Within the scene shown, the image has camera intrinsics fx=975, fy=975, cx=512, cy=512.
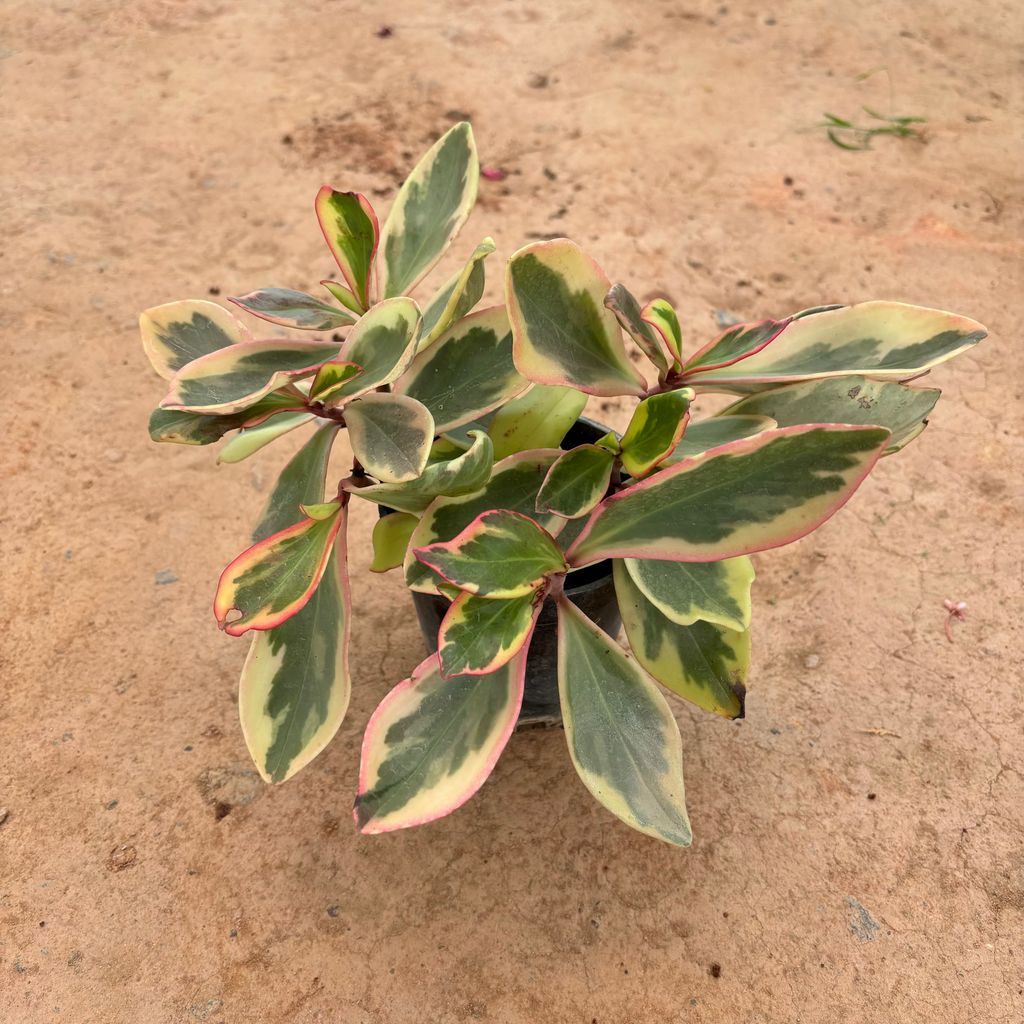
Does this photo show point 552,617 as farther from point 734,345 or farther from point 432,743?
point 734,345

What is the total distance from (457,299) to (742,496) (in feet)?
1.16

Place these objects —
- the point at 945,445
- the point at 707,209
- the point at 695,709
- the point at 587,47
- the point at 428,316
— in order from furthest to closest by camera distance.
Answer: the point at 587,47 < the point at 707,209 < the point at 945,445 < the point at 695,709 < the point at 428,316

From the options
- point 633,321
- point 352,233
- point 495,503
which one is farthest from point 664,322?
point 352,233

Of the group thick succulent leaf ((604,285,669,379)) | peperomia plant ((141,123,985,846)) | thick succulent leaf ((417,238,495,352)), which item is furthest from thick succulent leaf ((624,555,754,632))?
thick succulent leaf ((417,238,495,352))

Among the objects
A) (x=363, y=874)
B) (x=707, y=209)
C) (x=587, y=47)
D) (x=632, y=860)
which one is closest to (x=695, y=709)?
(x=632, y=860)

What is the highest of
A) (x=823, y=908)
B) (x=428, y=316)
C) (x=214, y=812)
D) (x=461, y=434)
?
(x=428, y=316)

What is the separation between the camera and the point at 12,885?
3.97 feet

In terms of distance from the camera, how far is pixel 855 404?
0.99 m

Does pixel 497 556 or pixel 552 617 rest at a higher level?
pixel 497 556

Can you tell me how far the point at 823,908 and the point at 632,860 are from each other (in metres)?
0.24

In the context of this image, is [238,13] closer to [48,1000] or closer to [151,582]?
[151,582]

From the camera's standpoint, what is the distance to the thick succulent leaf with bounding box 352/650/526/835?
3.04ft

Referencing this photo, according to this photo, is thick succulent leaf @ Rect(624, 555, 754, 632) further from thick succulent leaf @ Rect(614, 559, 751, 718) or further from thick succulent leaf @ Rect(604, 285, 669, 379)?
thick succulent leaf @ Rect(604, 285, 669, 379)

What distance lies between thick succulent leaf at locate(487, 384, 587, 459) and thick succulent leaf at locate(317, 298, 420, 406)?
7.7 inches
